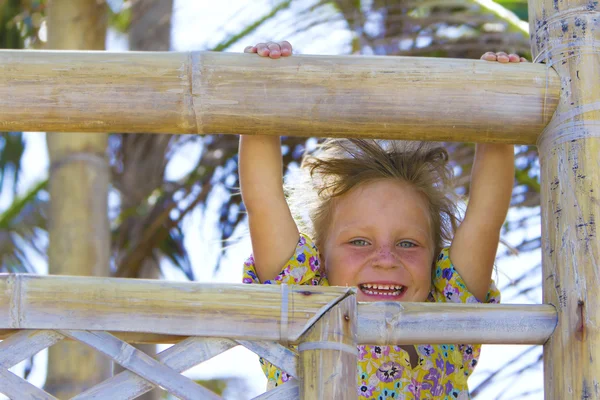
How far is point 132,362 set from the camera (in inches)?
70.4

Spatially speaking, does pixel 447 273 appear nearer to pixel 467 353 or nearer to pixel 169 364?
pixel 467 353

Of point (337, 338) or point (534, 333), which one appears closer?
point (337, 338)

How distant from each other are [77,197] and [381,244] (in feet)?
8.99

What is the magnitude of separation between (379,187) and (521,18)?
3.35 meters

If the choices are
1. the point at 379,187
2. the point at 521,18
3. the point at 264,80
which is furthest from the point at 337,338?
the point at 521,18

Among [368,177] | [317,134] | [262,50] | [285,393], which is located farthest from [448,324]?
[368,177]

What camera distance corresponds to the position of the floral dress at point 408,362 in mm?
2518

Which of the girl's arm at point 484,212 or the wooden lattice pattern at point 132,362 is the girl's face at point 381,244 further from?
the wooden lattice pattern at point 132,362

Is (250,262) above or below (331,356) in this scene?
above

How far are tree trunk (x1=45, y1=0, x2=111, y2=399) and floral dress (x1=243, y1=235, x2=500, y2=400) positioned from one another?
2410mm


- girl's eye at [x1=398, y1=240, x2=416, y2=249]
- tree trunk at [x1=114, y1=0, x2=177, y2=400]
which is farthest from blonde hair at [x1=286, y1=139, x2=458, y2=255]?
tree trunk at [x1=114, y1=0, x2=177, y2=400]

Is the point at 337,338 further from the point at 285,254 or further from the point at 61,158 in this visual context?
the point at 61,158

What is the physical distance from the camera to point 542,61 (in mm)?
2154

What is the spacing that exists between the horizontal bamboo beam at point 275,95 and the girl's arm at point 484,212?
35cm
